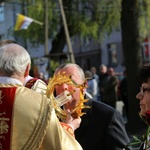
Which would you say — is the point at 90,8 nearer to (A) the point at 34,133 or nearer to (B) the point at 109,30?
(B) the point at 109,30

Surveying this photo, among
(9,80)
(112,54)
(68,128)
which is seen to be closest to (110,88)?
(68,128)

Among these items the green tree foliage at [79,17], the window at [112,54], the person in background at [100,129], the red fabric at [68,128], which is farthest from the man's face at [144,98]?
the window at [112,54]

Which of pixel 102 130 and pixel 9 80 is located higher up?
pixel 9 80

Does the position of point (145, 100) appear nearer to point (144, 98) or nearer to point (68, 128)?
point (144, 98)

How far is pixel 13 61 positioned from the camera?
3004 millimetres

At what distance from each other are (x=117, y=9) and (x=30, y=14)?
3.92 metres

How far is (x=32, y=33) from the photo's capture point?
2325 centimetres

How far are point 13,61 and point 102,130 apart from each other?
124cm

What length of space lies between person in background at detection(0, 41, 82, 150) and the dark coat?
894mm

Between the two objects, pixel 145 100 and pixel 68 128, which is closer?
pixel 145 100

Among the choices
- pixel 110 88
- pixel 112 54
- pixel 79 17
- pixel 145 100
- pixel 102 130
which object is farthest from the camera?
pixel 112 54

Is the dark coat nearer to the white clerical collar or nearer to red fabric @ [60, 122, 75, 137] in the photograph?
red fabric @ [60, 122, 75, 137]

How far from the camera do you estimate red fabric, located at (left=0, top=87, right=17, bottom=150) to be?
296 centimetres

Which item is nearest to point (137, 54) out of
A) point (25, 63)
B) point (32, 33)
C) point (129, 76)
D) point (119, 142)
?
point (129, 76)
